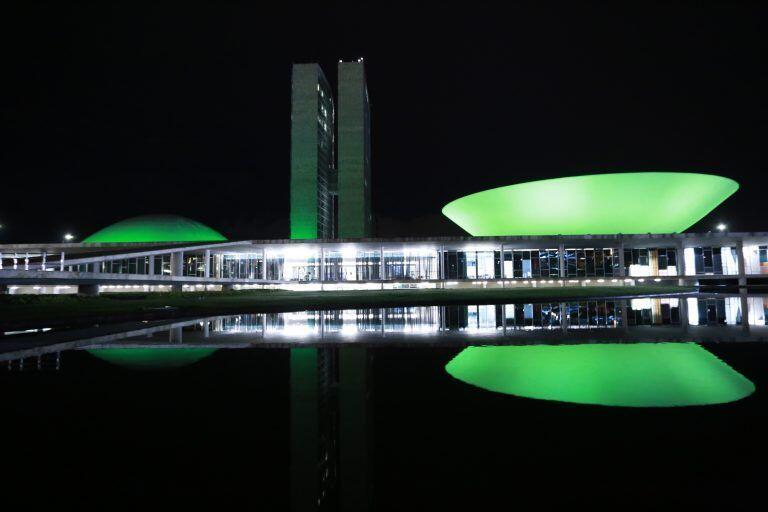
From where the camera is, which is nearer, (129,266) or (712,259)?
(712,259)

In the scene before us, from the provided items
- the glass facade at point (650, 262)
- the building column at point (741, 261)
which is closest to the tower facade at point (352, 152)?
the glass facade at point (650, 262)

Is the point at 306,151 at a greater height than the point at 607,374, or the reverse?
the point at 306,151

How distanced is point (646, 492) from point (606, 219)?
4219cm

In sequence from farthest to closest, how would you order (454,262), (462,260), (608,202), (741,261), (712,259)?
(462,260) < (454,262) < (712,259) < (741,261) < (608,202)

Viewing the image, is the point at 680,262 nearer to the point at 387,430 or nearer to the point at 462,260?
the point at 462,260

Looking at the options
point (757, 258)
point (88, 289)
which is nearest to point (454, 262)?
point (757, 258)

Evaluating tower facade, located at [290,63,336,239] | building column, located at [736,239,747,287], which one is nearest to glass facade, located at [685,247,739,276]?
building column, located at [736,239,747,287]

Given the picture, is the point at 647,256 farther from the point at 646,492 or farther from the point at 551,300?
the point at 646,492

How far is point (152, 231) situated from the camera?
5622cm

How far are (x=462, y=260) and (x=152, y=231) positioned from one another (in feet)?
116

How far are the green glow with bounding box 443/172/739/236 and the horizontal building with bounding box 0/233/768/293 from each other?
173cm

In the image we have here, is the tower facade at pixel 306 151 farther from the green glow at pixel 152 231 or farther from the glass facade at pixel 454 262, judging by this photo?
the glass facade at pixel 454 262

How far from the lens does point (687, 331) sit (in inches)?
328

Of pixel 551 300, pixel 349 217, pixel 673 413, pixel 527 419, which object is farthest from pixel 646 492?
pixel 349 217
